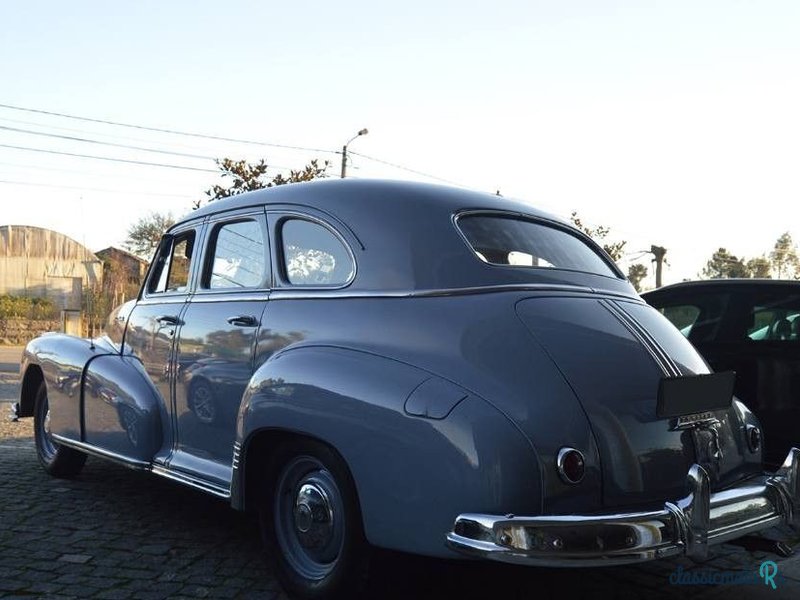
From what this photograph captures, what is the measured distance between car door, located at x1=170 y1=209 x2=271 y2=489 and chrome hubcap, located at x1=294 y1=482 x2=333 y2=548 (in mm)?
587

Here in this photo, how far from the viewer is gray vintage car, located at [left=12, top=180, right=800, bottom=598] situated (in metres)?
2.73

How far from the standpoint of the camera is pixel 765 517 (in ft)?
10.3

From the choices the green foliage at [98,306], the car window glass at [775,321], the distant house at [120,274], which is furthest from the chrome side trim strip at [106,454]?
the green foliage at [98,306]

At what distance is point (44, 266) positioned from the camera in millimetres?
35969

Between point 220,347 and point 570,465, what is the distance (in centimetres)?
198

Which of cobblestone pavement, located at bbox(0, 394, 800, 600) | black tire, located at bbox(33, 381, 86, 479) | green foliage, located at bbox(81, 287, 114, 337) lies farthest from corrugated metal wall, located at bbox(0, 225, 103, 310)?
cobblestone pavement, located at bbox(0, 394, 800, 600)

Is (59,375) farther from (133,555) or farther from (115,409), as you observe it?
(133,555)

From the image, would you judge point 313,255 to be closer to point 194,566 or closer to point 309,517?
point 309,517

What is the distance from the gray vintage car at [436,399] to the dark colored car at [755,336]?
1766 millimetres

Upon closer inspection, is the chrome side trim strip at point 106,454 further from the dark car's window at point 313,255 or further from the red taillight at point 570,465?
the red taillight at point 570,465

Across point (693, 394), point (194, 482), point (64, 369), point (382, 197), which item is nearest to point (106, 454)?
point (64, 369)

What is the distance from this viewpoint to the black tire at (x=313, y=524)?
3088 mm

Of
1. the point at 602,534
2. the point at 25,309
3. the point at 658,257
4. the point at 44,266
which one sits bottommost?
the point at 25,309

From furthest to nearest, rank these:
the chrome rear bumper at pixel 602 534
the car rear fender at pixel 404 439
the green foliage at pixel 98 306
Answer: the green foliage at pixel 98 306
the car rear fender at pixel 404 439
the chrome rear bumper at pixel 602 534
